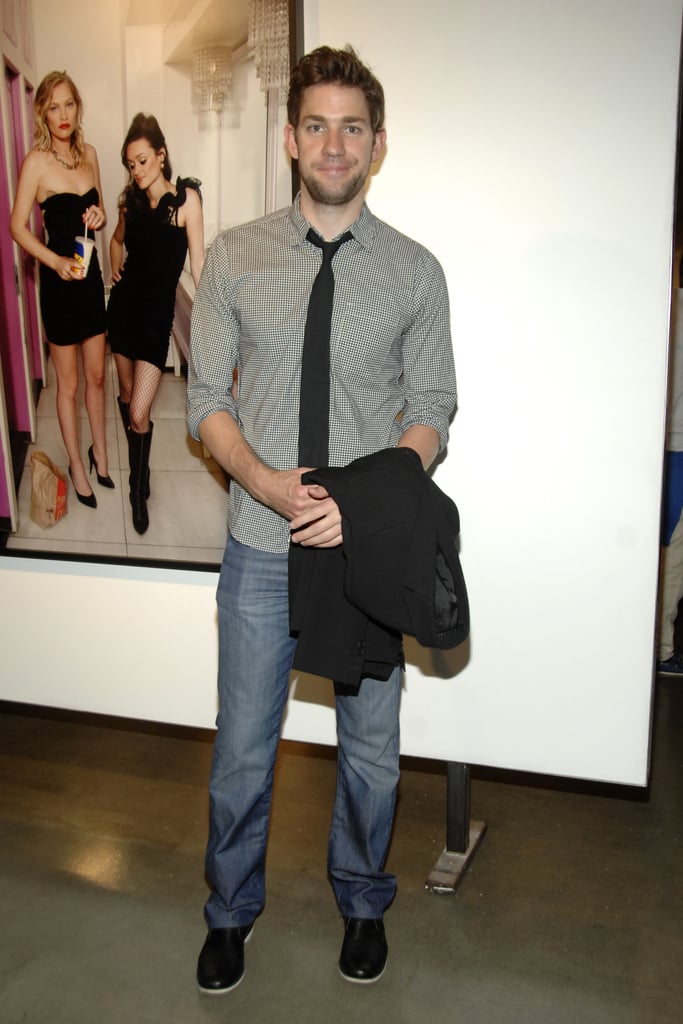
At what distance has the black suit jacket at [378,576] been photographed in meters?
1.80

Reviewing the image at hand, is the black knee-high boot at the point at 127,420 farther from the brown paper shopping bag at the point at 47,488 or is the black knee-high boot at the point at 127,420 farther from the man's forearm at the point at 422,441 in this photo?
the man's forearm at the point at 422,441

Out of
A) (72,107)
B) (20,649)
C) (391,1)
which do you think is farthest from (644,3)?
(20,649)

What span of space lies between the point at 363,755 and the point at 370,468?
26.3 inches

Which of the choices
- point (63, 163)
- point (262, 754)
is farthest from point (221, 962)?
point (63, 163)

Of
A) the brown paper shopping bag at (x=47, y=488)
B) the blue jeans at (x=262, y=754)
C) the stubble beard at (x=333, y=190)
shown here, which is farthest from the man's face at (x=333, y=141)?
the brown paper shopping bag at (x=47, y=488)

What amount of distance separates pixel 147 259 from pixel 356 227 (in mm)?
752

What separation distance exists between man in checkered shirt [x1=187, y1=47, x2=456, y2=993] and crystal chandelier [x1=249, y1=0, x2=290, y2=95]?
1.54ft

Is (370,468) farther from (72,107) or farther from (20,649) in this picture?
(20,649)

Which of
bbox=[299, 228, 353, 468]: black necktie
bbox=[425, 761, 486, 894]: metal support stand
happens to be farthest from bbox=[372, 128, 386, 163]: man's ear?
bbox=[425, 761, 486, 894]: metal support stand

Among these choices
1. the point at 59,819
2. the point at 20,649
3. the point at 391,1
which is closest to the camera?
the point at 391,1

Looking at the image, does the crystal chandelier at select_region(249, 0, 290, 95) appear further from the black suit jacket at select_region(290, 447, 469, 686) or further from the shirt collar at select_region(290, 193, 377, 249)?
the black suit jacket at select_region(290, 447, 469, 686)

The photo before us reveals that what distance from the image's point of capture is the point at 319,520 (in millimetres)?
1828

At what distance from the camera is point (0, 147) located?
2.57m

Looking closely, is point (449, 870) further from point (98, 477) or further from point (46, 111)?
point (46, 111)
